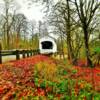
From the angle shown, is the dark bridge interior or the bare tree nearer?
the bare tree

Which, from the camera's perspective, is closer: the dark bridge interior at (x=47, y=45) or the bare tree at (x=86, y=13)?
the bare tree at (x=86, y=13)

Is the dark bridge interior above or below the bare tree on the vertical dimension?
below

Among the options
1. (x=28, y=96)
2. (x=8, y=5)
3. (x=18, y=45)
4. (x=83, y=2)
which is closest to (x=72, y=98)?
(x=28, y=96)

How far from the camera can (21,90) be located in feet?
26.7

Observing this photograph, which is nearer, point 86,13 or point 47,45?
point 86,13

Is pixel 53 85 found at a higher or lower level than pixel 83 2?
lower

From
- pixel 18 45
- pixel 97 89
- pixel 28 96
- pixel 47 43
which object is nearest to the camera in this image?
pixel 28 96

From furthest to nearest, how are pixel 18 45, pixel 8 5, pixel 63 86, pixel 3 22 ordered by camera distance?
1. pixel 18 45
2. pixel 3 22
3. pixel 8 5
4. pixel 63 86

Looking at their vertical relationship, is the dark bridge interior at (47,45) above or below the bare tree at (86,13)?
below

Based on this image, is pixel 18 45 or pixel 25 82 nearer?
pixel 25 82

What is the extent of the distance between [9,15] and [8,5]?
1.93 metres

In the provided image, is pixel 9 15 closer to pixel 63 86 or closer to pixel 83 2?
pixel 83 2

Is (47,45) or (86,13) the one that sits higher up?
(86,13)

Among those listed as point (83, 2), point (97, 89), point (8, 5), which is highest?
point (8, 5)
